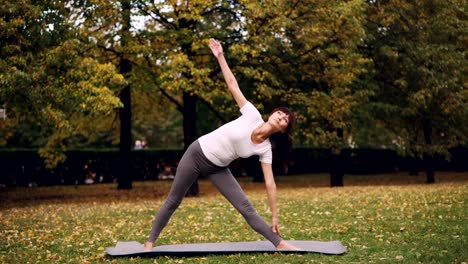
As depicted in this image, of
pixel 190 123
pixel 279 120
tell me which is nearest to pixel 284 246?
pixel 279 120

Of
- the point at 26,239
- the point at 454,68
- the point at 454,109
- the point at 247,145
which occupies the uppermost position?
the point at 454,68

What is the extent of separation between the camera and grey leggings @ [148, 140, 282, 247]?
7.36m

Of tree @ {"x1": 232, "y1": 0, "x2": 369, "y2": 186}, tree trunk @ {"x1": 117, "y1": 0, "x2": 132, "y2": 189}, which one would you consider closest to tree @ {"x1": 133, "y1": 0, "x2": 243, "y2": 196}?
tree trunk @ {"x1": 117, "y1": 0, "x2": 132, "y2": 189}

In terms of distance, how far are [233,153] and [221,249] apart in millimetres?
1372

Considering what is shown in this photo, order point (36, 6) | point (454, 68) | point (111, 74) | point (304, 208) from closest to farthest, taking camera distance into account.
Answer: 1. point (304, 208)
2. point (36, 6)
3. point (111, 74)
4. point (454, 68)

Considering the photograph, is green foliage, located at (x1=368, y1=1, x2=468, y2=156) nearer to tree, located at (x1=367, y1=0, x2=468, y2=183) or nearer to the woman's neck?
tree, located at (x1=367, y1=0, x2=468, y2=183)

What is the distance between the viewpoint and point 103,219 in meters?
12.8

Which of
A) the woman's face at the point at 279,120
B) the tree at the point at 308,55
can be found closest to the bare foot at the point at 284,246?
the woman's face at the point at 279,120

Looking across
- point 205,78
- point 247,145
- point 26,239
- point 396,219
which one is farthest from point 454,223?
point 205,78

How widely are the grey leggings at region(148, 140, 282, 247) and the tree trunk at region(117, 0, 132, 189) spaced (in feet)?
38.2

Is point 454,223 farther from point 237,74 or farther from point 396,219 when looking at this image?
point 237,74

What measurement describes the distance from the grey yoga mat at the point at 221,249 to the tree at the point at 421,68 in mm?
16082

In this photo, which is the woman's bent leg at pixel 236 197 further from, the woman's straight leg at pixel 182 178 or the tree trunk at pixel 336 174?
the tree trunk at pixel 336 174

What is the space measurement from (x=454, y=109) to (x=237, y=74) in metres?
8.85
